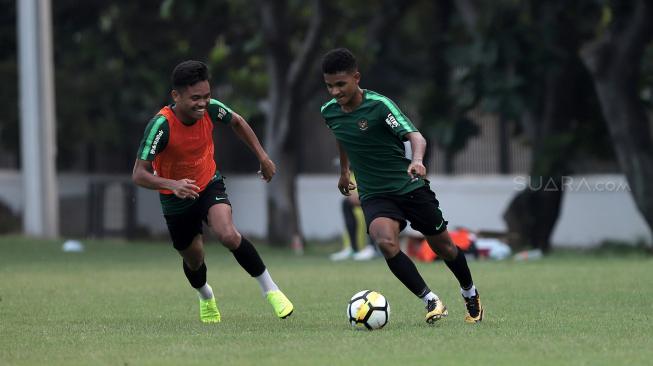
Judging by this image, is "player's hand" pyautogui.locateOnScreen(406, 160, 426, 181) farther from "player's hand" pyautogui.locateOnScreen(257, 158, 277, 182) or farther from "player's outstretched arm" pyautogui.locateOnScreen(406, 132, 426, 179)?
"player's hand" pyautogui.locateOnScreen(257, 158, 277, 182)

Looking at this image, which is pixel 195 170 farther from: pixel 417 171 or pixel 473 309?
pixel 473 309

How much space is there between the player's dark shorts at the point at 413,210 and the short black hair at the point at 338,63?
3.10ft

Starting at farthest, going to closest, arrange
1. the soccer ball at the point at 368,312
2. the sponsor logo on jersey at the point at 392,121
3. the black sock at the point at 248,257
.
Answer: the black sock at the point at 248,257, the sponsor logo on jersey at the point at 392,121, the soccer ball at the point at 368,312

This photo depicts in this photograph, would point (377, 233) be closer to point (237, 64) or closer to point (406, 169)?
point (406, 169)

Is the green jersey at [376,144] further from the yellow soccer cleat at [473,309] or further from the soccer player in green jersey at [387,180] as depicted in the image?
the yellow soccer cleat at [473,309]

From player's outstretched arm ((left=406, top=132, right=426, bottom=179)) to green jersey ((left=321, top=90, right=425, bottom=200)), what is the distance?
19cm

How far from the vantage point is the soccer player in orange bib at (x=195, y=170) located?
988cm

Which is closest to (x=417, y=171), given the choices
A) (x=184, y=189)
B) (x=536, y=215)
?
(x=184, y=189)

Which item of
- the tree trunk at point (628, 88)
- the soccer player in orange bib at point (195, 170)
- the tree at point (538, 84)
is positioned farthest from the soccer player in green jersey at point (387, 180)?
the tree at point (538, 84)

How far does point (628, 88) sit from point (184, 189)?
11.9m

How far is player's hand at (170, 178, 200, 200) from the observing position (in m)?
9.45

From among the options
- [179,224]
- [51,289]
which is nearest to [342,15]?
[51,289]

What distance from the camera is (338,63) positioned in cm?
953

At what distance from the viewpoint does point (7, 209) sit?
99.3ft
